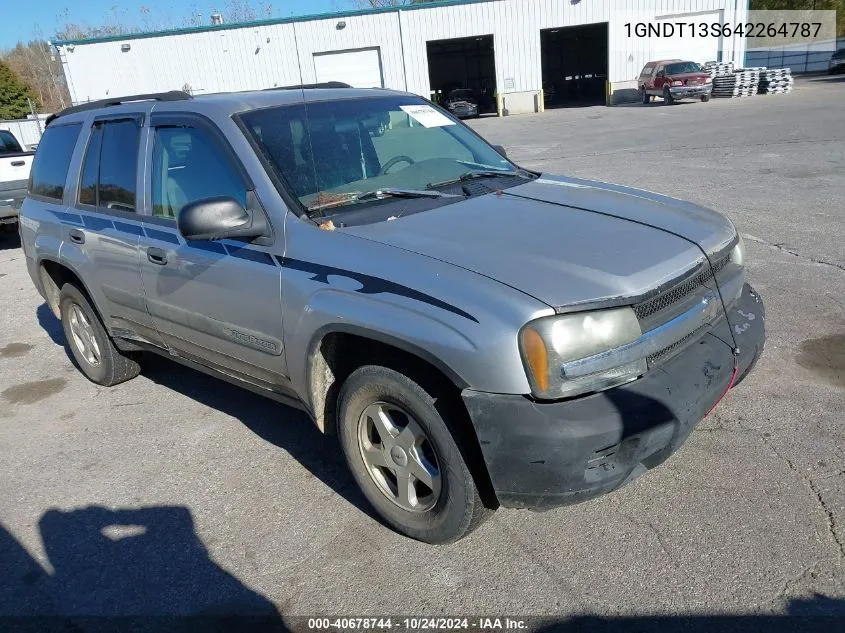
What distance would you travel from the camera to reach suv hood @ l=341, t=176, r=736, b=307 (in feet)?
8.52

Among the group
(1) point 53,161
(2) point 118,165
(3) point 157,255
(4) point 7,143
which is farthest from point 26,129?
(3) point 157,255

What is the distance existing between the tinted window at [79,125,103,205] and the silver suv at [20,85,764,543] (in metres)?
0.03

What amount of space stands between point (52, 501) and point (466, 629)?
2441 mm

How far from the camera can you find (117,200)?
421cm

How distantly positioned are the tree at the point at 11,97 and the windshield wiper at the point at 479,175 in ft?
150

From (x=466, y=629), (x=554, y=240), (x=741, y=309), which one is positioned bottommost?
(x=466, y=629)

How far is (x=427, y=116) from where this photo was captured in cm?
422

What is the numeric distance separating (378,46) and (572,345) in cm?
3431

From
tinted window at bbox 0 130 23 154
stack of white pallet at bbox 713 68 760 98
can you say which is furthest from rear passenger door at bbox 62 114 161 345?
stack of white pallet at bbox 713 68 760 98

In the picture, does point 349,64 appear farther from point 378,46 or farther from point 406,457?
point 406,457

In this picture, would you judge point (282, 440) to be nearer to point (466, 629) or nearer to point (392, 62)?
point (466, 629)

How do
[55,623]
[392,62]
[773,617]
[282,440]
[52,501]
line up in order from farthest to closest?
[392,62] → [282,440] → [52,501] → [55,623] → [773,617]

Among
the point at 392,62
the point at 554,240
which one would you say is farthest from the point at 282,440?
the point at 392,62

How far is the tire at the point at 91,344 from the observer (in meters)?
4.95
